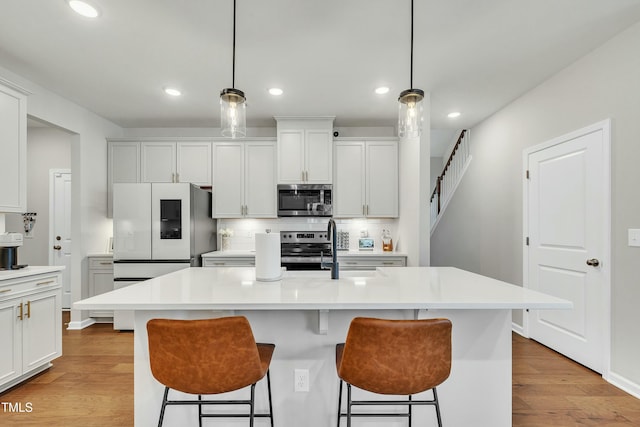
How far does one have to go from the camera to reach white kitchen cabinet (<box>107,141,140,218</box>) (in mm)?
4211

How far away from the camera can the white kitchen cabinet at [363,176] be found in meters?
4.18

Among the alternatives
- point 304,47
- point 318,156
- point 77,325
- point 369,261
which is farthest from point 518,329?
point 77,325

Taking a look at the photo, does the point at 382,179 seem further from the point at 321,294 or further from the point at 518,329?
the point at 321,294

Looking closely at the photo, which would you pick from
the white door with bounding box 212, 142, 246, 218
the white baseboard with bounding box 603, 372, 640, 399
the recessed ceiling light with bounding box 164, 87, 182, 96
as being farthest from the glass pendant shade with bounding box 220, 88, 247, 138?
the white baseboard with bounding box 603, 372, 640, 399

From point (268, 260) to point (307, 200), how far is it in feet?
7.44

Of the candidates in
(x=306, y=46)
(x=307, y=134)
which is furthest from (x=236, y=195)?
(x=306, y=46)

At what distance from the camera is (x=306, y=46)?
2.50 m

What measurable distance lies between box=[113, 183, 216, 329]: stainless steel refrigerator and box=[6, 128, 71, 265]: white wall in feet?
5.66

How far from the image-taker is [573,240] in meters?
2.80

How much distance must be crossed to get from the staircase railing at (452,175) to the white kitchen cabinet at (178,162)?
380 centimetres

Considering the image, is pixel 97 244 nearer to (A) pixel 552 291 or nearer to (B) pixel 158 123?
(B) pixel 158 123

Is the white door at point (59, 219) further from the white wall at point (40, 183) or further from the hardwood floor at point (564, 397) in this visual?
the hardwood floor at point (564, 397)

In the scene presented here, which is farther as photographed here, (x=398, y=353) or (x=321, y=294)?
(x=321, y=294)

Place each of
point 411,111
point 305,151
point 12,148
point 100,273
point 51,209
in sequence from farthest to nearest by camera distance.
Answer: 1. point 51,209
2. point 305,151
3. point 100,273
4. point 12,148
5. point 411,111
